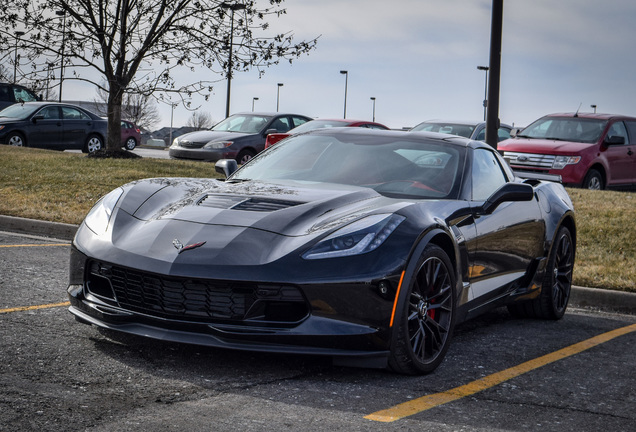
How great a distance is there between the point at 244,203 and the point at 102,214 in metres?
0.81

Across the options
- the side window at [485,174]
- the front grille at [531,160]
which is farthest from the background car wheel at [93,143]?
the side window at [485,174]

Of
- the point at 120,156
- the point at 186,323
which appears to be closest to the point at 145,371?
the point at 186,323

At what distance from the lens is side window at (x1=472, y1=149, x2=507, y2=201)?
18.7 ft

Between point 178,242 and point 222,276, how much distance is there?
14.5 inches

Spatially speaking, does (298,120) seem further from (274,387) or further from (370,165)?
(274,387)

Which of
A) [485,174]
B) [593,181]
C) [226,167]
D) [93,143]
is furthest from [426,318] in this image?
[93,143]

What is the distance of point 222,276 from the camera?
4066mm

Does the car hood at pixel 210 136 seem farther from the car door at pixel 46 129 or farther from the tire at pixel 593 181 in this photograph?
the tire at pixel 593 181

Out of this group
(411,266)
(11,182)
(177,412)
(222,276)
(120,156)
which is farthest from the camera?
(120,156)

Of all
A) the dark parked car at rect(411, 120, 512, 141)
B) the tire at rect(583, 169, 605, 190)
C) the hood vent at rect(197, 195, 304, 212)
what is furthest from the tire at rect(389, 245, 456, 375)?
the dark parked car at rect(411, 120, 512, 141)

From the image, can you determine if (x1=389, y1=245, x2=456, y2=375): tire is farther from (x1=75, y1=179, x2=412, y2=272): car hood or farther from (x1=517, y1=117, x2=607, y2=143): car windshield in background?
(x1=517, y1=117, x2=607, y2=143): car windshield in background

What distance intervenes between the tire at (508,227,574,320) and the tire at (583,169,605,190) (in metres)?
8.81

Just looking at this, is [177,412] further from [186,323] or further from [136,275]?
[136,275]

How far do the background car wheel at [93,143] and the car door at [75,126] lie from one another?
135 mm
